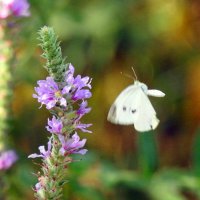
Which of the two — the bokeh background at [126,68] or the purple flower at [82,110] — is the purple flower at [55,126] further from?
the bokeh background at [126,68]

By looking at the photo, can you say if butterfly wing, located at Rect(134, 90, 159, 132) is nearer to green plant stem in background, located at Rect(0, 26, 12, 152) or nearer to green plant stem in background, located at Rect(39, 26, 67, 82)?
green plant stem in background, located at Rect(39, 26, 67, 82)

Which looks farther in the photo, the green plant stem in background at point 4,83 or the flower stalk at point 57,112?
the green plant stem in background at point 4,83

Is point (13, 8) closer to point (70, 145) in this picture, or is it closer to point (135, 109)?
point (135, 109)

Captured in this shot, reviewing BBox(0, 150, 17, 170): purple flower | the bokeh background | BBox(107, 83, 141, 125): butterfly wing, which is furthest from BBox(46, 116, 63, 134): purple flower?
the bokeh background

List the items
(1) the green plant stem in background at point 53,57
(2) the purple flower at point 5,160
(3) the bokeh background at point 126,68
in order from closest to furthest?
(1) the green plant stem in background at point 53,57 → (2) the purple flower at point 5,160 → (3) the bokeh background at point 126,68

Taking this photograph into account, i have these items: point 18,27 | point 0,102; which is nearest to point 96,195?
point 0,102

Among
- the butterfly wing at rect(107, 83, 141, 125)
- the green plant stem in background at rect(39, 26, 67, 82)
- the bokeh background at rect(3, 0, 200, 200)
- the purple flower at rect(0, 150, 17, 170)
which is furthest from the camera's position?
the bokeh background at rect(3, 0, 200, 200)

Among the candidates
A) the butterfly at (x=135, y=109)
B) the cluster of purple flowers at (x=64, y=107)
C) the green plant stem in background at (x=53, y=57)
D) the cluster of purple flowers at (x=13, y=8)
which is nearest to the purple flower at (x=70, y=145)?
the cluster of purple flowers at (x=64, y=107)
